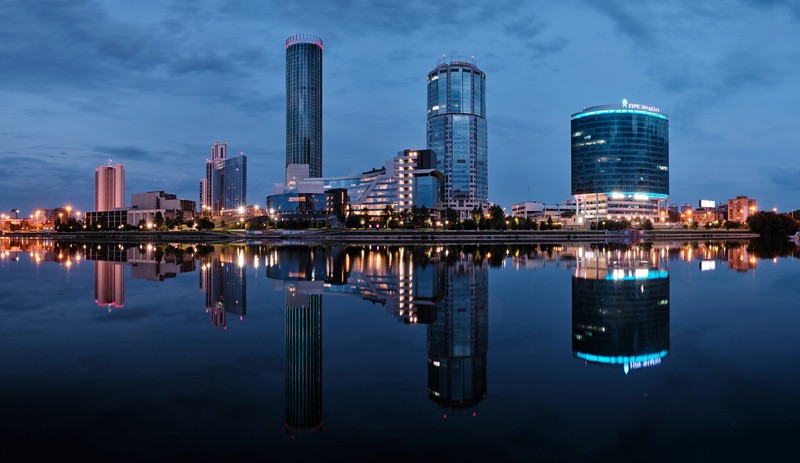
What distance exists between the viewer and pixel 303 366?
41.4 ft

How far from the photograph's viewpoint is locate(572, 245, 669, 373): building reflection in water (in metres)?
13.8

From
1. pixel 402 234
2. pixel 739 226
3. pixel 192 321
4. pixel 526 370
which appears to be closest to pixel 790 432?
pixel 526 370

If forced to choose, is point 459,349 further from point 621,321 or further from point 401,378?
point 621,321

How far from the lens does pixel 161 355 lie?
13523 millimetres

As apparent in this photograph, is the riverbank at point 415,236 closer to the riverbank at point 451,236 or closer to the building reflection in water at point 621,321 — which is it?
the riverbank at point 451,236

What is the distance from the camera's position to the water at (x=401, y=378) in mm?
8211

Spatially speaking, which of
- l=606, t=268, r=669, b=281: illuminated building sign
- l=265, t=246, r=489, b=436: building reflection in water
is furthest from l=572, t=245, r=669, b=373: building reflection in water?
l=265, t=246, r=489, b=436: building reflection in water

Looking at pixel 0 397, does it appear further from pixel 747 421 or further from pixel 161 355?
pixel 747 421

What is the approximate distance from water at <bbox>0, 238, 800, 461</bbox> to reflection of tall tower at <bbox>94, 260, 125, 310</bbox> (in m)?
0.33

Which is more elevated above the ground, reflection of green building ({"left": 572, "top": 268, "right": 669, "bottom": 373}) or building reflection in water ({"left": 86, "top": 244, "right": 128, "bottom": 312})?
building reflection in water ({"left": 86, "top": 244, "right": 128, "bottom": 312})

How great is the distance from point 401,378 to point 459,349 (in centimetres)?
232

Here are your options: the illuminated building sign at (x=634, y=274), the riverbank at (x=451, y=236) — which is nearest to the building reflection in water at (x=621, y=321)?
the illuminated building sign at (x=634, y=274)

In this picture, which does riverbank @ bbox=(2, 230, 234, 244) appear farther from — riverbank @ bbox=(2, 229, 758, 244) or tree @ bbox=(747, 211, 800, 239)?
tree @ bbox=(747, 211, 800, 239)

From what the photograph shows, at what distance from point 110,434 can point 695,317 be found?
18.8 m
